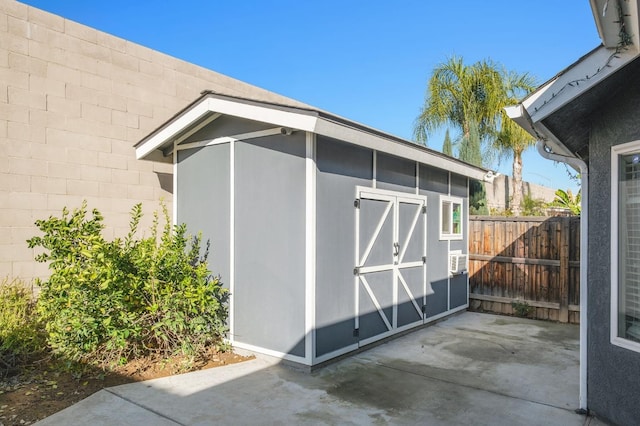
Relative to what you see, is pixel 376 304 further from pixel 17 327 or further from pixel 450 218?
pixel 17 327

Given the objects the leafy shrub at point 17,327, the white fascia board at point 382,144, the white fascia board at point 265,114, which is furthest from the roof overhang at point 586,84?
the leafy shrub at point 17,327

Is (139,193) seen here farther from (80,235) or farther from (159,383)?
(159,383)

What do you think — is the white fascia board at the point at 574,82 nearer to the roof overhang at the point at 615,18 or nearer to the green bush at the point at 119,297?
the roof overhang at the point at 615,18

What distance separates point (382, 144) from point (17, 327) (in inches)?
168

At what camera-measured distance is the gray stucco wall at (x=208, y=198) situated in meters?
5.21

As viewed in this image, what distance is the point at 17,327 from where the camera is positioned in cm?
423

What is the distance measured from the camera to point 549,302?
7258 mm

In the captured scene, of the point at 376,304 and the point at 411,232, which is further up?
the point at 411,232

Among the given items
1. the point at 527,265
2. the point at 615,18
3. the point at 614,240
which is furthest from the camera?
the point at 527,265

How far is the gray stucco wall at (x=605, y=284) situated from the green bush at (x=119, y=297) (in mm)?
3641

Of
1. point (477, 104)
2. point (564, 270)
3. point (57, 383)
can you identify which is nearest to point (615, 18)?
point (57, 383)

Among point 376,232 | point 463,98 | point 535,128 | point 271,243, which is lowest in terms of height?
point 271,243

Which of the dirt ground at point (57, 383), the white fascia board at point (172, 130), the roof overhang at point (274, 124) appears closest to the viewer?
the dirt ground at point (57, 383)

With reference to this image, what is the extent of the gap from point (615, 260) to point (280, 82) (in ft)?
37.9
